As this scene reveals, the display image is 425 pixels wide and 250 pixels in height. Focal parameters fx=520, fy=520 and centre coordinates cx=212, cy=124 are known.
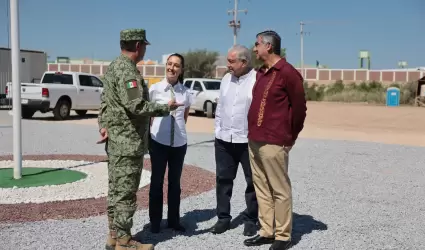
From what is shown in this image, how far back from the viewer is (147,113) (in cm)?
412

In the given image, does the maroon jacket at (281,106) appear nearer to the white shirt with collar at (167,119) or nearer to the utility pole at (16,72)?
the white shirt with collar at (167,119)

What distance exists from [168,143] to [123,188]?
882mm

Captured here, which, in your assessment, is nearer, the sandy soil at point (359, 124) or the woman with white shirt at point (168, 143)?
the woman with white shirt at point (168, 143)

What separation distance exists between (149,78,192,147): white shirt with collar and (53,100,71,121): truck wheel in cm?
1515

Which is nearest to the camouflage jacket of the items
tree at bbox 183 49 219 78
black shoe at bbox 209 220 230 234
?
black shoe at bbox 209 220 230 234

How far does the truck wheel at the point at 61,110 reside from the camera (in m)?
19.5

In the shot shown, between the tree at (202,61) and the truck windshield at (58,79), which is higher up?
the tree at (202,61)

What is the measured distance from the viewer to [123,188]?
4.26 metres

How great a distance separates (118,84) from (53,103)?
52.0 feet

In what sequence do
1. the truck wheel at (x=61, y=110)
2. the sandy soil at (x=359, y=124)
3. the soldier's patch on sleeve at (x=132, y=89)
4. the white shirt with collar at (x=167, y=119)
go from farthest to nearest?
the truck wheel at (x=61, y=110), the sandy soil at (x=359, y=124), the white shirt with collar at (x=167, y=119), the soldier's patch on sleeve at (x=132, y=89)

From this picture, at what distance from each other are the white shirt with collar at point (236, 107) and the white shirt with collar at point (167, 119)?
0.40 m

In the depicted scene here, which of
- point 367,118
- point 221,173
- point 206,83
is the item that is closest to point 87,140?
point 221,173

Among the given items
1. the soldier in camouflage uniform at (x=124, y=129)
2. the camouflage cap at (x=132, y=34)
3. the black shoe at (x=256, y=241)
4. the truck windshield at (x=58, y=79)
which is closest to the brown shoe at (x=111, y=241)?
the soldier in camouflage uniform at (x=124, y=129)

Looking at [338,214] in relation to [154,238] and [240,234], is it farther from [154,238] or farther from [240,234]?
[154,238]
